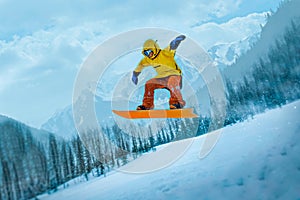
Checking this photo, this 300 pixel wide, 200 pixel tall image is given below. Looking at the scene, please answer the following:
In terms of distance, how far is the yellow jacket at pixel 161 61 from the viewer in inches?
254

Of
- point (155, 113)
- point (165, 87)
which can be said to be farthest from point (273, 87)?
point (165, 87)

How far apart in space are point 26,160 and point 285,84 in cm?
5309

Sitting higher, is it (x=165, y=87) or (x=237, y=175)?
(x=165, y=87)

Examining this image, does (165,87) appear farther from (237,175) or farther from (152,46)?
(237,175)

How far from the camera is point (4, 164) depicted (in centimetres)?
2633

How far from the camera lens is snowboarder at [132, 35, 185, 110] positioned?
6480 mm

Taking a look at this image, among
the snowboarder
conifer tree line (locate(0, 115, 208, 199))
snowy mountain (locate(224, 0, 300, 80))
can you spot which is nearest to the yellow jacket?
the snowboarder

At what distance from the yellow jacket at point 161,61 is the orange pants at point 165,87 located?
0.44ft

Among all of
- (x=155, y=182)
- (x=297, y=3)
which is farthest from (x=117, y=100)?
(x=297, y=3)

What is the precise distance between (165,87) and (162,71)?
1.41 ft

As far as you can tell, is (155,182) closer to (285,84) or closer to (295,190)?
(295,190)

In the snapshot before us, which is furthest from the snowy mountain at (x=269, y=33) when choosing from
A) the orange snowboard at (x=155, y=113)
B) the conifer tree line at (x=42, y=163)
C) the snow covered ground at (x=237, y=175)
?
the orange snowboard at (x=155, y=113)

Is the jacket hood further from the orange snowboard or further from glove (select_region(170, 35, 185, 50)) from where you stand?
the orange snowboard

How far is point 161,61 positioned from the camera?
21.7ft
